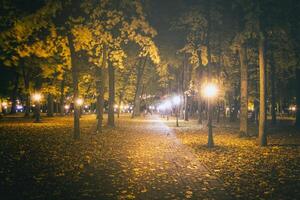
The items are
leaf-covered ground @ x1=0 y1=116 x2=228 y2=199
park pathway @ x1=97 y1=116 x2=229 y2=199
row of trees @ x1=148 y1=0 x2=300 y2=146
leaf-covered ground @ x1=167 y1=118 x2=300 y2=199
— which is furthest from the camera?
row of trees @ x1=148 y1=0 x2=300 y2=146

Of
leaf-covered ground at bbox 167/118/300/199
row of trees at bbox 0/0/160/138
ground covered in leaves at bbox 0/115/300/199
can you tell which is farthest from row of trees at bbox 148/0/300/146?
ground covered in leaves at bbox 0/115/300/199

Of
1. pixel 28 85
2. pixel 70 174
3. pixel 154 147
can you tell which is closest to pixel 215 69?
pixel 28 85

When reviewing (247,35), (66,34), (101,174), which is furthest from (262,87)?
(101,174)

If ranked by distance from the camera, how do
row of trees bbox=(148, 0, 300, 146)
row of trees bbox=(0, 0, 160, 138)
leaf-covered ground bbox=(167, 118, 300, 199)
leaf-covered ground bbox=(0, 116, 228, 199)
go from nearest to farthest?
leaf-covered ground bbox=(0, 116, 228, 199) < leaf-covered ground bbox=(167, 118, 300, 199) < row of trees bbox=(0, 0, 160, 138) < row of trees bbox=(148, 0, 300, 146)

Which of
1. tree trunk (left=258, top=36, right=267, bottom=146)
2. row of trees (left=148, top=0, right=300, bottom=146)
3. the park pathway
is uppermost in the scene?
row of trees (left=148, top=0, right=300, bottom=146)

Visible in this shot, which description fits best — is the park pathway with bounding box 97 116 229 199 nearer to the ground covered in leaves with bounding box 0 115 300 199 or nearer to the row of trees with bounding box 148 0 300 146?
the ground covered in leaves with bounding box 0 115 300 199

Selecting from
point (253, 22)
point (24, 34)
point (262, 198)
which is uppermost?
point (253, 22)

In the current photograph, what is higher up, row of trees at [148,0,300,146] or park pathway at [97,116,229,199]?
row of trees at [148,0,300,146]

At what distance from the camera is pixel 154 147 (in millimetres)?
18719

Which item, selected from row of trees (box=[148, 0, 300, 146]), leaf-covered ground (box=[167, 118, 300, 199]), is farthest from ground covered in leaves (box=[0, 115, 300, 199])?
row of trees (box=[148, 0, 300, 146])

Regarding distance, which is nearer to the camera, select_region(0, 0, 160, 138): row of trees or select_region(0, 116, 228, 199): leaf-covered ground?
select_region(0, 116, 228, 199): leaf-covered ground

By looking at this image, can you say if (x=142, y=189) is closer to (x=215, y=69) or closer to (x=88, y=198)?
(x=88, y=198)

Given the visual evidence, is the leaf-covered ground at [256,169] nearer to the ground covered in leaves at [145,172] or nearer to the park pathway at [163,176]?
the ground covered in leaves at [145,172]

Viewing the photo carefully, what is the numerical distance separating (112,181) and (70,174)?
5.13 feet
